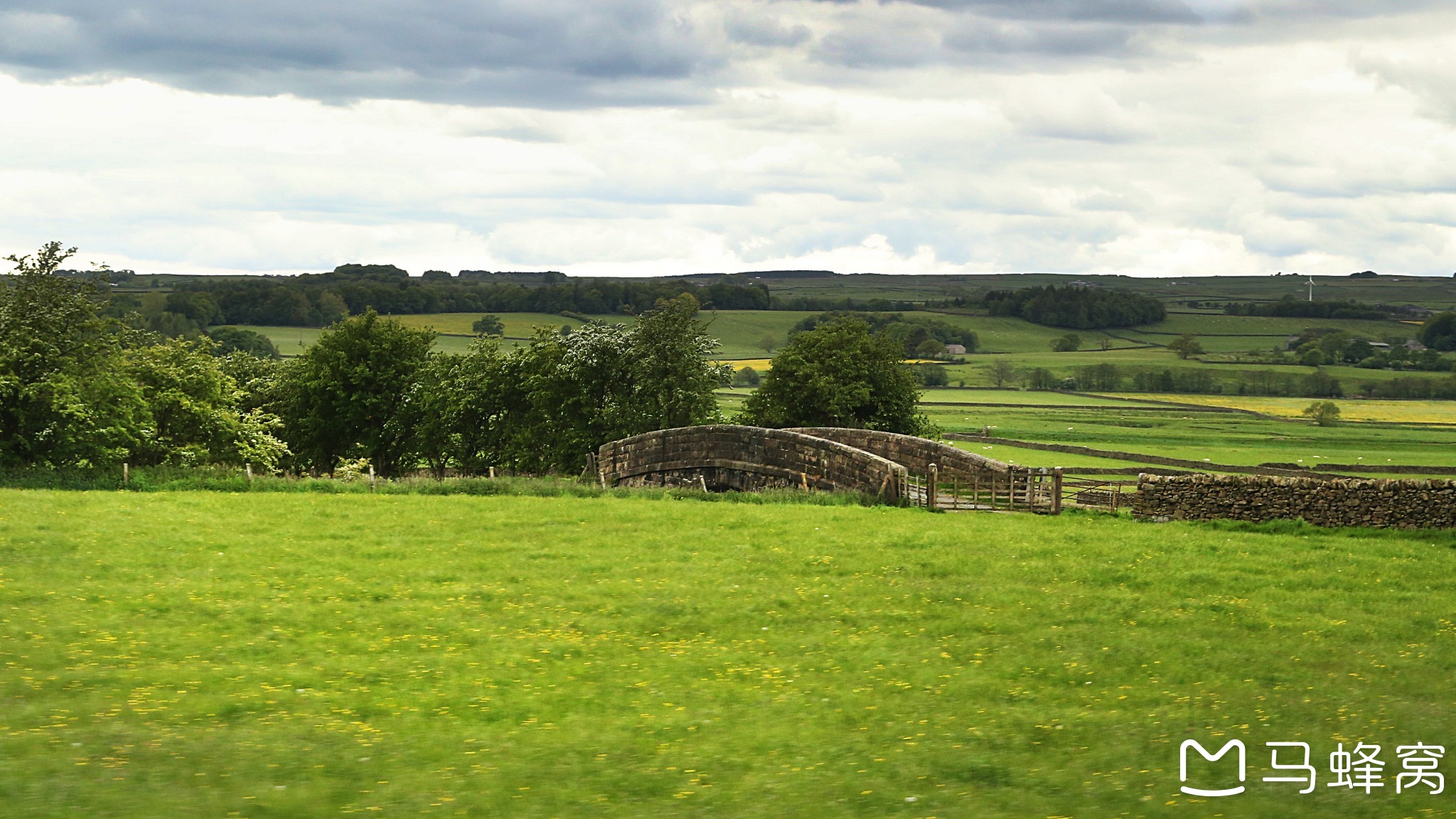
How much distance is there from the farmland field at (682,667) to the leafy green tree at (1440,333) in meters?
172

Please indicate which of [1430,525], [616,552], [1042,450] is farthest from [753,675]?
[1042,450]

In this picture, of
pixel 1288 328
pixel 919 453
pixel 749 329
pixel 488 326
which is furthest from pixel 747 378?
pixel 1288 328

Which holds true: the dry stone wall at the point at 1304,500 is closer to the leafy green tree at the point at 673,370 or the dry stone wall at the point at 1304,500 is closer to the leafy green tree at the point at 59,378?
the leafy green tree at the point at 673,370

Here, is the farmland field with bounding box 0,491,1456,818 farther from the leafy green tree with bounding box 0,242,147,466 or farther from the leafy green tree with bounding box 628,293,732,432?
the leafy green tree with bounding box 628,293,732,432

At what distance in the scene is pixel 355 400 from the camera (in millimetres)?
57094

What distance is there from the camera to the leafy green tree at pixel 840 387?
173 ft

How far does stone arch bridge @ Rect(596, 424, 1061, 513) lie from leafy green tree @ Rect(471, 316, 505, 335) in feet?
289

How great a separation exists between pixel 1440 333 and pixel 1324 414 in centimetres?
7881

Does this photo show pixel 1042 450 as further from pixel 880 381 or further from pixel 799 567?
pixel 799 567

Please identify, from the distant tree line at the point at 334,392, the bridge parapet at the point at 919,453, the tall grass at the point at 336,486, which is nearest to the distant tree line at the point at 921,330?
the distant tree line at the point at 334,392

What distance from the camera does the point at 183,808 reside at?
8.70 metres

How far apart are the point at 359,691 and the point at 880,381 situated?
43.5 meters

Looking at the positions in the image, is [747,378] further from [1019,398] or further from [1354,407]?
[1354,407]

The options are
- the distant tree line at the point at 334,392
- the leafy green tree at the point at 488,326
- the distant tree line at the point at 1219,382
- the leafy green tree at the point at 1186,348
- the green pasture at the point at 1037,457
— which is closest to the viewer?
the distant tree line at the point at 334,392
